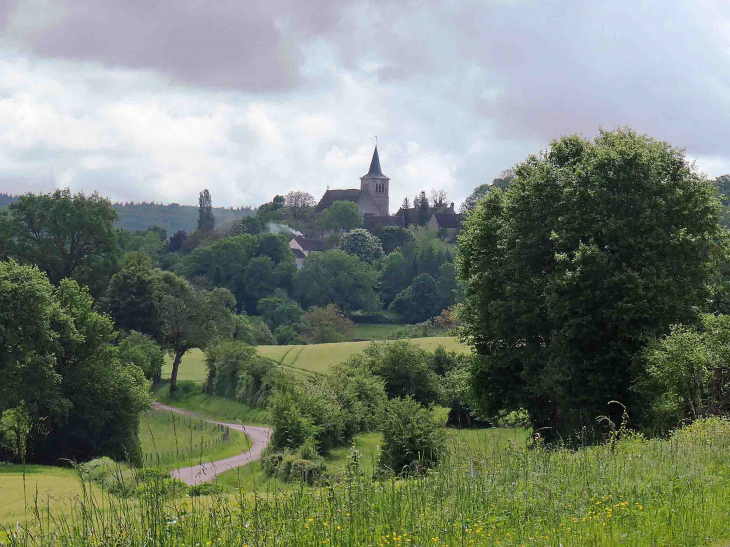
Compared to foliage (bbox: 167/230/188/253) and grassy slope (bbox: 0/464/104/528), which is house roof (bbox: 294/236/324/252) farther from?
grassy slope (bbox: 0/464/104/528)

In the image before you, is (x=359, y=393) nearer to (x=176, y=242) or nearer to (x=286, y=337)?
(x=286, y=337)

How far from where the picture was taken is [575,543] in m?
7.96

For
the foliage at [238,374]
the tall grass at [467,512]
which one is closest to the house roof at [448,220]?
the foliage at [238,374]

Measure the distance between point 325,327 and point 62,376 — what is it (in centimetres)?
6235

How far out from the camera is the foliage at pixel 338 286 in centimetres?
12462

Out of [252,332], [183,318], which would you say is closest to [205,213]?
[252,332]

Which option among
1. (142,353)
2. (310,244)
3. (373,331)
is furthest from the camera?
(310,244)

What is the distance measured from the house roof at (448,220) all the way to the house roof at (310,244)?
27522mm

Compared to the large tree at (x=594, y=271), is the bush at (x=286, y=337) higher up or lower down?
lower down

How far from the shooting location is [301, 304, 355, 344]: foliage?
102250mm

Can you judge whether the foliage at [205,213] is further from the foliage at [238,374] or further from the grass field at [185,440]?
the grass field at [185,440]

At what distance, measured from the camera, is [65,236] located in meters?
76.4

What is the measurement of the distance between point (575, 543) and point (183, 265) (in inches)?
4914

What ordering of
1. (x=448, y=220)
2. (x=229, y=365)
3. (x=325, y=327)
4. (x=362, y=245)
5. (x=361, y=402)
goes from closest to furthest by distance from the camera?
(x=361, y=402)
(x=229, y=365)
(x=325, y=327)
(x=362, y=245)
(x=448, y=220)
